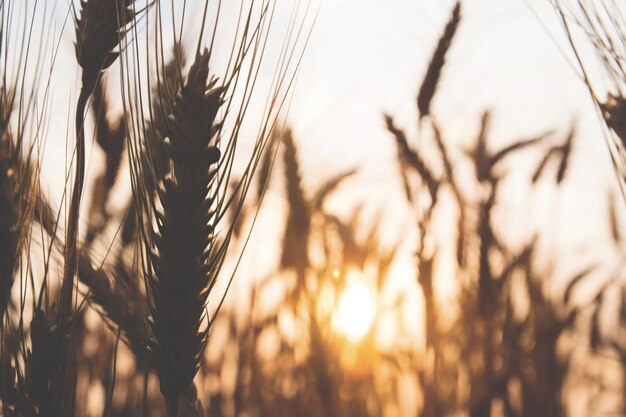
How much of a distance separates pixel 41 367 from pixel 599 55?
80 cm

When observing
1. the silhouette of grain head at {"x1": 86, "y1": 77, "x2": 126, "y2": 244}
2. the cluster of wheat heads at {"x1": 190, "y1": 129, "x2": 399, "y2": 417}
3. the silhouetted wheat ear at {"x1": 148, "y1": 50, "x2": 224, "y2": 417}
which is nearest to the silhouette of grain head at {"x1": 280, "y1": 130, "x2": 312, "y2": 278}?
the cluster of wheat heads at {"x1": 190, "y1": 129, "x2": 399, "y2": 417}

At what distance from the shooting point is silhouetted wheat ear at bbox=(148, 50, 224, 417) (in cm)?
66

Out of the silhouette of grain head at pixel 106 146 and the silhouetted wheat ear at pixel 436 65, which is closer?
the silhouette of grain head at pixel 106 146

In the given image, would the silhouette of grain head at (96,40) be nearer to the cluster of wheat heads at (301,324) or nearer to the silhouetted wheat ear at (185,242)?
the silhouetted wheat ear at (185,242)

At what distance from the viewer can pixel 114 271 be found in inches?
34.2

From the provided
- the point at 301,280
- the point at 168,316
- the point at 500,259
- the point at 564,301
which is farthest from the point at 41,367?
the point at 564,301

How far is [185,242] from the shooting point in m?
0.68

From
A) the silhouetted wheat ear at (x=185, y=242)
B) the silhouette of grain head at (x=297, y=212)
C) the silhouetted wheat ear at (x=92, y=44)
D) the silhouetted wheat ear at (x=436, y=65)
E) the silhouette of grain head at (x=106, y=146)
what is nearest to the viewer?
the silhouetted wheat ear at (x=185, y=242)

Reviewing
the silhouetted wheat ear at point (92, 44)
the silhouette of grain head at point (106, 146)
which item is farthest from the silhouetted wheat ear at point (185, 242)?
the silhouette of grain head at point (106, 146)

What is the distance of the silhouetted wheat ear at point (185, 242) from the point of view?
66 centimetres

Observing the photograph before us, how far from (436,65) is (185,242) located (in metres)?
0.94

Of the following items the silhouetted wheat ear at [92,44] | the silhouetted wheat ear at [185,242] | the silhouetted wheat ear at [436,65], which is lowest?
the silhouetted wheat ear at [185,242]

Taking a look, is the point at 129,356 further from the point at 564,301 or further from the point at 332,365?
the point at 564,301

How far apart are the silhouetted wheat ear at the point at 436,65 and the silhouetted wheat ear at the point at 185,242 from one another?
31.0 inches
